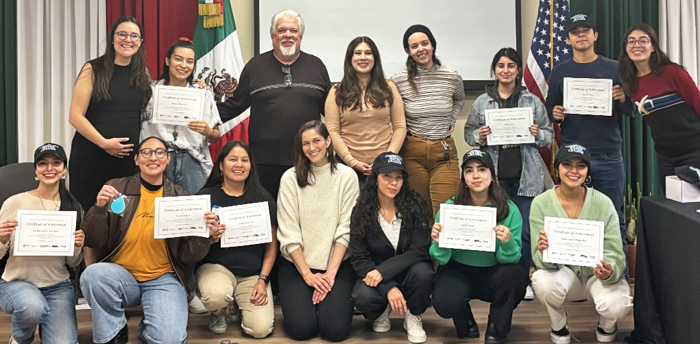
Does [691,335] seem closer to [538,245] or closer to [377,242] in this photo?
[538,245]

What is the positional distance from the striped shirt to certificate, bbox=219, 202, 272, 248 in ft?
3.77

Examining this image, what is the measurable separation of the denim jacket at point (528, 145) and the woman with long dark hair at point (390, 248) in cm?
75

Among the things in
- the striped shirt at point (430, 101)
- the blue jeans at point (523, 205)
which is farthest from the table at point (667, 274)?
the striped shirt at point (430, 101)

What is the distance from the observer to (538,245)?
3.35 meters

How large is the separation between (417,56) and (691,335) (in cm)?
223

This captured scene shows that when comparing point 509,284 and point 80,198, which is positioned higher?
point 80,198

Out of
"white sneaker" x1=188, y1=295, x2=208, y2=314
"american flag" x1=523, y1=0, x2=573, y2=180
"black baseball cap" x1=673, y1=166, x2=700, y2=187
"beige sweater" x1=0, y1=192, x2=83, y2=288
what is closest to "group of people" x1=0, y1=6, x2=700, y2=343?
"beige sweater" x1=0, y1=192, x2=83, y2=288

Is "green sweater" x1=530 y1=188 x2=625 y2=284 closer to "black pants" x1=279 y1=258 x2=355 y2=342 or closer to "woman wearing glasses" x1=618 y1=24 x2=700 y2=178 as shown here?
"woman wearing glasses" x1=618 y1=24 x2=700 y2=178

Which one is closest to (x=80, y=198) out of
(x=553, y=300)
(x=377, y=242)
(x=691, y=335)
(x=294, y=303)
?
(x=294, y=303)

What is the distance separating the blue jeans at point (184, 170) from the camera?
383 centimetres

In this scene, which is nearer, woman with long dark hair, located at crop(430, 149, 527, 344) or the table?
the table

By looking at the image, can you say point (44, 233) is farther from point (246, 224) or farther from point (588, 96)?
point (588, 96)

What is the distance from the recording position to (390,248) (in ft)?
11.9

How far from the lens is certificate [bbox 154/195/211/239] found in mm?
3346
